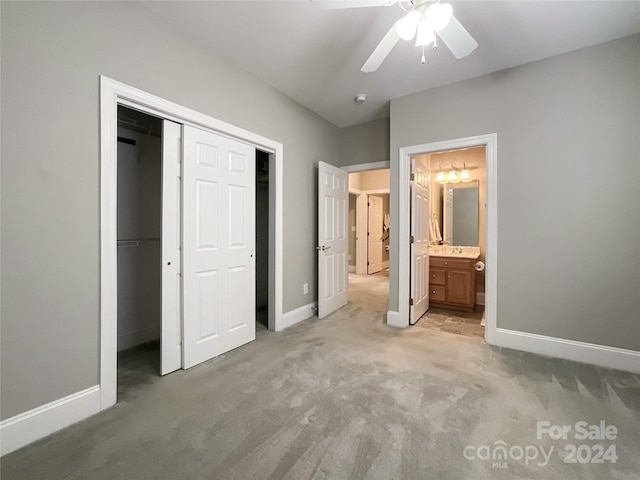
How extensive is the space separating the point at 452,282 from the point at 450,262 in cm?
28

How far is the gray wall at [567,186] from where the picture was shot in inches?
84.9

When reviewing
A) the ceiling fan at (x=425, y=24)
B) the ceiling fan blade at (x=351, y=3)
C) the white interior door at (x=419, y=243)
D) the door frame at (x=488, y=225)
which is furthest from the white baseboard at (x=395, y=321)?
Answer: the ceiling fan blade at (x=351, y=3)

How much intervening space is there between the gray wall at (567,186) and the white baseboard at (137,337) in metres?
3.50

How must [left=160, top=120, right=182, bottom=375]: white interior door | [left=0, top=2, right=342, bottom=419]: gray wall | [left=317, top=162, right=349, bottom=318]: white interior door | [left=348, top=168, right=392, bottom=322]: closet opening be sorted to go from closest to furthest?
[left=0, top=2, right=342, bottom=419]: gray wall → [left=160, top=120, right=182, bottom=375]: white interior door → [left=317, top=162, right=349, bottom=318]: white interior door → [left=348, top=168, right=392, bottom=322]: closet opening

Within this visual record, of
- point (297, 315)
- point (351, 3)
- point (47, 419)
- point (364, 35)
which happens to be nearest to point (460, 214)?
point (297, 315)

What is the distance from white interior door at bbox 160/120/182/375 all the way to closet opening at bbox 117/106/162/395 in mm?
474

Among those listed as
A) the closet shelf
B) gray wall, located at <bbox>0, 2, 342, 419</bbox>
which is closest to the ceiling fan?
gray wall, located at <bbox>0, 2, 342, 419</bbox>

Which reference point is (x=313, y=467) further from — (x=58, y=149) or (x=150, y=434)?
(x=58, y=149)

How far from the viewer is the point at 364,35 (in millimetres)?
2090

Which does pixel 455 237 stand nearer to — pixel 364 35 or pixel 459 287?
pixel 459 287

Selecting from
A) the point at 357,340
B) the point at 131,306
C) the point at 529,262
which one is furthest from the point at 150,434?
the point at 529,262

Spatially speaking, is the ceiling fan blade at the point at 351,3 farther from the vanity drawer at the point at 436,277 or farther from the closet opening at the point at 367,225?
the closet opening at the point at 367,225

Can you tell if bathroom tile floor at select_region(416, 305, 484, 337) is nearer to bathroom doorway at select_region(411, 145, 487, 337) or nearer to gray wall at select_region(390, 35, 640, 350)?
bathroom doorway at select_region(411, 145, 487, 337)

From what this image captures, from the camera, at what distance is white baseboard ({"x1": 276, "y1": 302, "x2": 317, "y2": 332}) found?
308 centimetres
